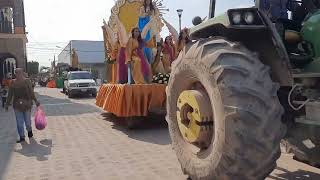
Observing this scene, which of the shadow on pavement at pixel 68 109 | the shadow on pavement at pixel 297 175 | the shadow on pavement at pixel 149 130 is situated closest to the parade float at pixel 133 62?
the shadow on pavement at pixel 149 130

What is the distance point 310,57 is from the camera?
4141mm

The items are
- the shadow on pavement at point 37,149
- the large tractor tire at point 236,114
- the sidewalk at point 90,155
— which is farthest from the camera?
the shadow on pavement at point 37,149

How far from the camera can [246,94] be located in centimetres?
341

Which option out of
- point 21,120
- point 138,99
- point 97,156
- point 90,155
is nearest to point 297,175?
point 97,156

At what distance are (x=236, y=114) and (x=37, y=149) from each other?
606cm

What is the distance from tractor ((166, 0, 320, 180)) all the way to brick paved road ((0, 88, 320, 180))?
4.36 ft

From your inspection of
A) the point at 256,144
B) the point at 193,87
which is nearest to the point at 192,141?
the point at 193,87

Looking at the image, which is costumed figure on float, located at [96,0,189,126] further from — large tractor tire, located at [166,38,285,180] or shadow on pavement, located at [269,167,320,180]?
large tractor tire, located at [166,38,285,180]

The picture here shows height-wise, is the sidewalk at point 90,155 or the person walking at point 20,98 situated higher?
the person walking at point 20,98

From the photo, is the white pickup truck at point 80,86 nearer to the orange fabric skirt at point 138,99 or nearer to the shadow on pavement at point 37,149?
the orange fabric skirt at point 138,99

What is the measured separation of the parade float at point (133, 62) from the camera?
33.9ft

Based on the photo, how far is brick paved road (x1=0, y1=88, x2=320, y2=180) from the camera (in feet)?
19.5

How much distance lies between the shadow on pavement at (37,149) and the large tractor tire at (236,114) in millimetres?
4348

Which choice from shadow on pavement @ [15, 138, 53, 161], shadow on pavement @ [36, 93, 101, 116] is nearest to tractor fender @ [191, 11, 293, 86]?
shadow on pavement @ [15, 138, 53, 161]
